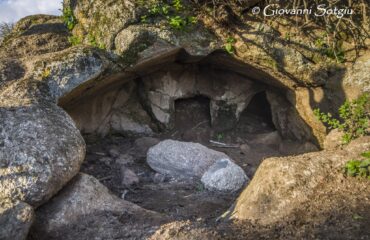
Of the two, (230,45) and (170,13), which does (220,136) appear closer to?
(230,45)

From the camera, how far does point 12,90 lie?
16.3ft

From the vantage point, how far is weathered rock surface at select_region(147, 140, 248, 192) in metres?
5.80

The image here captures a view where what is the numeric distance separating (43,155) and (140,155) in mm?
2915

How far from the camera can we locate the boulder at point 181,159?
20.8 feet

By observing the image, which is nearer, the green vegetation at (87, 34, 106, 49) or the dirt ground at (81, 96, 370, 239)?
the dirt ground at (81, 96, 370, 239)

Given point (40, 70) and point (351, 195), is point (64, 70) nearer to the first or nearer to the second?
point (40, 70)

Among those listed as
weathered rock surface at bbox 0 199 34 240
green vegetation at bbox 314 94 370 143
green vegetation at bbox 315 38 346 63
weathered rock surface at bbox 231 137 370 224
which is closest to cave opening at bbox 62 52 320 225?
green vegetation at bbox 315 38 346 63

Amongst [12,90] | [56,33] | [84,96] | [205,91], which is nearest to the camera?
[12,90]

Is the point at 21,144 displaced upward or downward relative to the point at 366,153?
downward

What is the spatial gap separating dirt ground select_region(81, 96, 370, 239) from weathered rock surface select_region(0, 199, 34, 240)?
1.24m

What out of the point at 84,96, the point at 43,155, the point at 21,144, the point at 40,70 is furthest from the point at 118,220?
the point at 84,96

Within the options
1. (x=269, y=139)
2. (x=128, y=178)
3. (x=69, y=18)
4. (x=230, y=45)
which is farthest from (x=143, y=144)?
(x=69, y=18)

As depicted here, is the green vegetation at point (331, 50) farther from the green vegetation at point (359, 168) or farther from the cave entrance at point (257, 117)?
the green vegetation at point (359, 168)

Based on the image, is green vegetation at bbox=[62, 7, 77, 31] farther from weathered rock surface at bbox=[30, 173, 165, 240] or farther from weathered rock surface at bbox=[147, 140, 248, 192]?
weathered rock surface at bbox=[30, 173, 165, 240]
